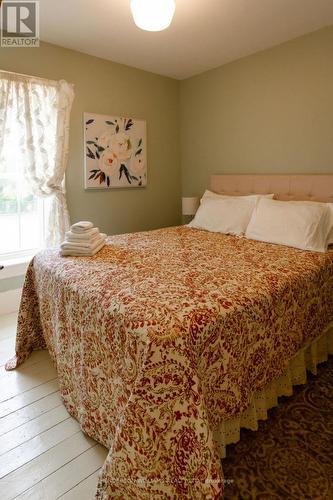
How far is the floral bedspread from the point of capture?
1.11 meters

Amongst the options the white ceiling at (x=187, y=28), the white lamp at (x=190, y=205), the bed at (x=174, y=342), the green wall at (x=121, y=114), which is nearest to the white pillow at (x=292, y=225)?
the bed at (x=174, y=342)

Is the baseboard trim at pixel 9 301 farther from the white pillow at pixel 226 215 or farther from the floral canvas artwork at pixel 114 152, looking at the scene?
the white pillow at pixel 226 215

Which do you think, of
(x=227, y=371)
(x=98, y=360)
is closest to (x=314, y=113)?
(x=227, y=371)

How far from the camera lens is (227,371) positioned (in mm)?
1359

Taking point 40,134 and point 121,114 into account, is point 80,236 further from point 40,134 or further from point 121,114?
point 121,114

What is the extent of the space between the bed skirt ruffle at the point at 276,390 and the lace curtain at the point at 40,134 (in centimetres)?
239

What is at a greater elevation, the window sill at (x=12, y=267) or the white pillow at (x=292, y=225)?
the white pillow at (x=292, y=225)

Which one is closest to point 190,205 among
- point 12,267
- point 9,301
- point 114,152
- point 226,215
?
point 226,215

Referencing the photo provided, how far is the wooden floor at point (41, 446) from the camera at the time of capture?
4.31 feet

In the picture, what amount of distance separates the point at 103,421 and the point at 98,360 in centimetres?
29

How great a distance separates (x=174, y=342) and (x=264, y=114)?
2.88m

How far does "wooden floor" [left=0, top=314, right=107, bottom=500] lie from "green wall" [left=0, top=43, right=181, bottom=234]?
1880 millimetres

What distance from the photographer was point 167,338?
1142 mm

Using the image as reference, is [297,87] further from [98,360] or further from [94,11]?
[98,360]
